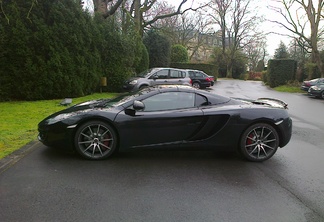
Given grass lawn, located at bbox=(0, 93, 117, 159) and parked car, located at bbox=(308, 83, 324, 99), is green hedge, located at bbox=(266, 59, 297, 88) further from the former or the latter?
grass lawn, located at bbox=(0, 93, 117, 159)

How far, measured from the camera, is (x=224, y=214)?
122 inches

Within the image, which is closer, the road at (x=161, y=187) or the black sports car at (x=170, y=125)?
the road at (x=161, y=187)

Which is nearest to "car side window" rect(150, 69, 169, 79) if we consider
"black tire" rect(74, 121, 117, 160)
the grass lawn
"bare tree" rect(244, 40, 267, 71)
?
the grass lawn

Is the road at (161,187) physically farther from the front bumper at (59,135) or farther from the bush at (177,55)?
the bush at (177,55)

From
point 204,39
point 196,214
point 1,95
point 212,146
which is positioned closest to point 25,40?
point 1,95

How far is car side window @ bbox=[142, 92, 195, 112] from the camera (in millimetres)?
4867

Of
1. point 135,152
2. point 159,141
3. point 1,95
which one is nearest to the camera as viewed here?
point 159,141

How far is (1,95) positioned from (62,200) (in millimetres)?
9561

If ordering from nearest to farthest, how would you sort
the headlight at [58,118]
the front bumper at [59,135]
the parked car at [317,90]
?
the front bumper at [59,135]
the headlight at [58,118]
the parked car at [317,90]

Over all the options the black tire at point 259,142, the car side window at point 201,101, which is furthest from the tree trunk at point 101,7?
the black tire at point 259,142

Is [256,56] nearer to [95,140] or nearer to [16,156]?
[95,140]

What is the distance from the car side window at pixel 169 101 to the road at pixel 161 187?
2.98 feet

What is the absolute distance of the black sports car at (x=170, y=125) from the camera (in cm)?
466

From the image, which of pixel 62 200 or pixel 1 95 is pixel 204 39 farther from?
pixel 62 200
